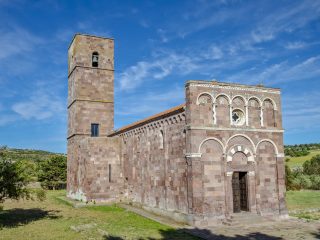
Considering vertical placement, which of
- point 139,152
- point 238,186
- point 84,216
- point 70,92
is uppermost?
point 70,92

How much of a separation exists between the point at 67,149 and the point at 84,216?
50.2 feet

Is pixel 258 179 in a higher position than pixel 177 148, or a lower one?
lower

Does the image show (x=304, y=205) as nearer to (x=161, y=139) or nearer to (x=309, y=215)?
(x=309, y=215)

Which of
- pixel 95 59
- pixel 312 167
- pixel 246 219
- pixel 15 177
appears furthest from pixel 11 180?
pixel 312 167

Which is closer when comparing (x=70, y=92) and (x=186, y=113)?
(x=186, y=113)

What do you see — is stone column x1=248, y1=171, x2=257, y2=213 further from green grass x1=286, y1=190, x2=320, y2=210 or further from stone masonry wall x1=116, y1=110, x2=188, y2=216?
green grass x1=286, y1=190, x2=320, y2=210

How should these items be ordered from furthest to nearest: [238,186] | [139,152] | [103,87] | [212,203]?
[103,87] → [139,152] → [238,186] → [212,203]

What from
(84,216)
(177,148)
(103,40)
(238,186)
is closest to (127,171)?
(84,216)

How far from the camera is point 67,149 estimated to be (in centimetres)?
3650

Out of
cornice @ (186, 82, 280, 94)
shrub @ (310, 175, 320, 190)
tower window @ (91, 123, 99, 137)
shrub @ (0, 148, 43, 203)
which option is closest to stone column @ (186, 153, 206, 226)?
cornice @ (186, 82, 280, 94)

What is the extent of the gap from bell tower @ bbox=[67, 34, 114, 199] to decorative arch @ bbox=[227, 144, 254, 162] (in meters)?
16.1

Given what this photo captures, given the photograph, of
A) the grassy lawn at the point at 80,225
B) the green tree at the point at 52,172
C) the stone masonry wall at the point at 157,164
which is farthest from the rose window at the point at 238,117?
the green tree at the point at 52,172

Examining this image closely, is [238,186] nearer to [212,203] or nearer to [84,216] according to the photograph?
[212,203]

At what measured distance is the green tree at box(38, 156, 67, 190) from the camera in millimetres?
47469
